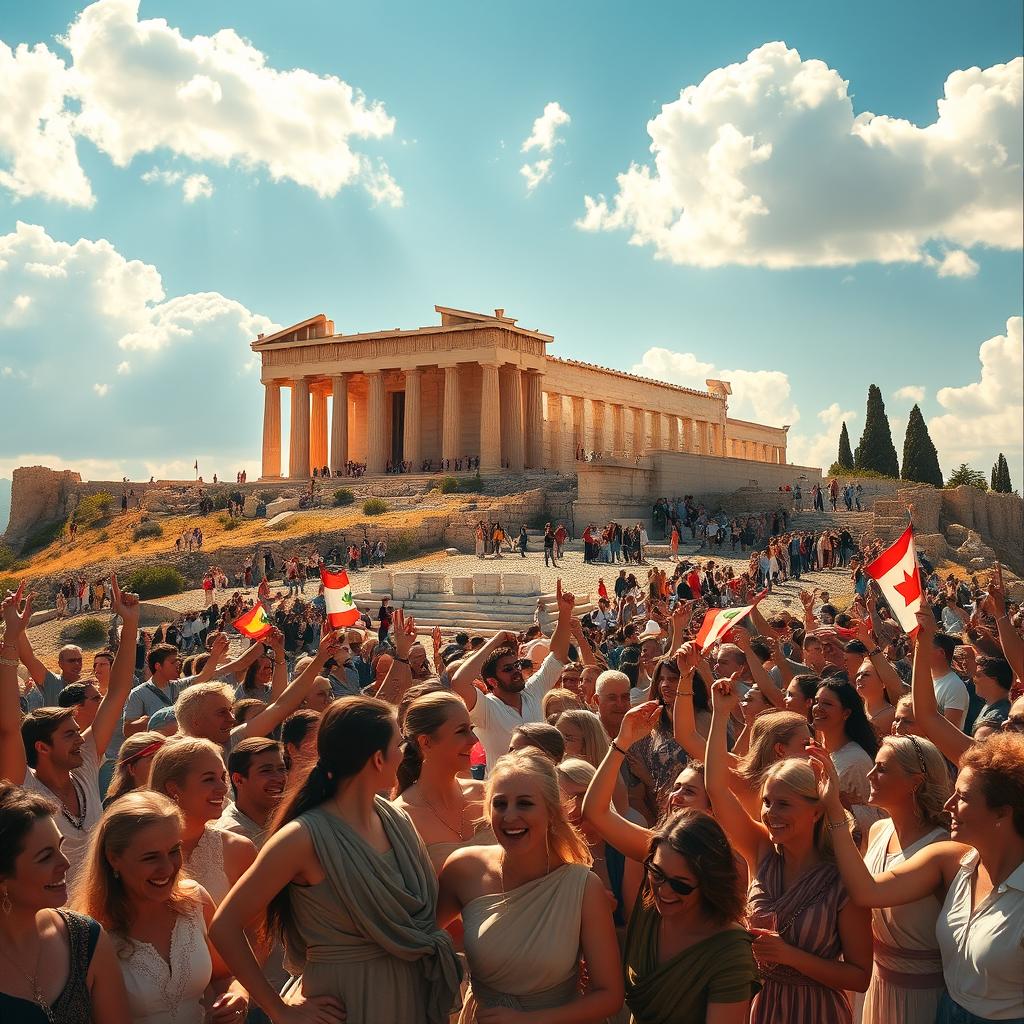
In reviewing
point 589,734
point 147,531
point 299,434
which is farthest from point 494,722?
point 299,434

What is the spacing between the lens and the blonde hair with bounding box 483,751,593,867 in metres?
3.93

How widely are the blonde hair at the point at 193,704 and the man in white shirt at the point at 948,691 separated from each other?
4.81 metres

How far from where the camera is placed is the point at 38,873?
3.55m

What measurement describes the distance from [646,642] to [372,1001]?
746cm

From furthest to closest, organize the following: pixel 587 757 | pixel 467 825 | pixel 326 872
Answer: pixel 587 757, pixel 467 825, pixel 326 872

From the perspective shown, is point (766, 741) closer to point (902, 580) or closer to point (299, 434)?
point (902, 580)

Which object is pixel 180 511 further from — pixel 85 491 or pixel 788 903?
pixel 788 903

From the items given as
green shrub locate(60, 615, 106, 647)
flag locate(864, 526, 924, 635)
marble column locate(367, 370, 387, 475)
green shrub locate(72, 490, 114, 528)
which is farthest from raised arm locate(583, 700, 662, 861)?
marble column locate(367, 370, 387, 475)

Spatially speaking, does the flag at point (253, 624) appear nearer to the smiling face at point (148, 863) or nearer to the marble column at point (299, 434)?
the smiling face at point (148, 863)

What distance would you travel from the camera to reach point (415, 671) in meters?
10.7

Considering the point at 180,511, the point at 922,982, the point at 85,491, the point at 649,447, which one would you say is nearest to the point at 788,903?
the point at 922,982

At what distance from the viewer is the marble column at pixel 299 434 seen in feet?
204

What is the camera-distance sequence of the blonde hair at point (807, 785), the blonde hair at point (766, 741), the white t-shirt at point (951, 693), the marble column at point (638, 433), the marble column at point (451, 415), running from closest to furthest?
the blonde hair at point (807, 785) → the blonde hair at point (766, 741) → the white t-shirt at point (951, 693) → the marble column at point (451, 415) → the marble column at point (638, 433)

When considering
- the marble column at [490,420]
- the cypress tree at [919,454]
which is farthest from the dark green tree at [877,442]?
the marble column at [490,420]
